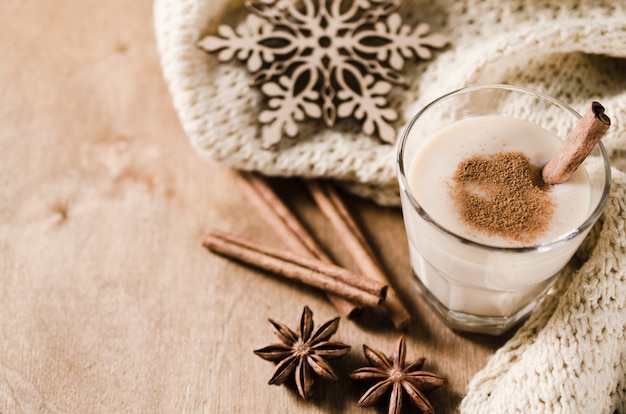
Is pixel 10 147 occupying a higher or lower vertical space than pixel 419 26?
lower

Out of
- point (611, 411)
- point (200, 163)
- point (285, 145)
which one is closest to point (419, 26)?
point (285, 145)

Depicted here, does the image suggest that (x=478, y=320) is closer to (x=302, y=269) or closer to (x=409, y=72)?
(x=302, y=269)

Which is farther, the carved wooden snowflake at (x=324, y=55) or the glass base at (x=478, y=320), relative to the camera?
the carved wooden snowflake at (x=324, y=55)

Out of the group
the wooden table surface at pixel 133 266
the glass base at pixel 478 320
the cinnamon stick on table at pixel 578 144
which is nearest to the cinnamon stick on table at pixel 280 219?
the wooden table surface at pixel 133 266

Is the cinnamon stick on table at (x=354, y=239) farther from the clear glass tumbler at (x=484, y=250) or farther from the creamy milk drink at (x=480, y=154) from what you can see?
the creamy milk drink at (x=480, y=154)

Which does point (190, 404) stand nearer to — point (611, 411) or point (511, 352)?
point (511, 352)

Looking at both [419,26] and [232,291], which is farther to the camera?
[419,26]
